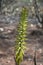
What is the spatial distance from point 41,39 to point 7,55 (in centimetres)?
191

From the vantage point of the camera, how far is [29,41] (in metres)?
8.00

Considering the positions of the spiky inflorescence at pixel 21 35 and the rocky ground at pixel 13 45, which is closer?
the spiky inflorescence at pixel 21 35

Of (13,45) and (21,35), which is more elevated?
(21,35)

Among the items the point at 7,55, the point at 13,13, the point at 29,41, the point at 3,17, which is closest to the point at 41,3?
the point at 13,13

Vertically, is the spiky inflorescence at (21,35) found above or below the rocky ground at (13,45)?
above

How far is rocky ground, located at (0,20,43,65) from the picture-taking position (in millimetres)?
6332

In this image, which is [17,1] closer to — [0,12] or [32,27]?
[0,12]

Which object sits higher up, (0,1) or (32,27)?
(0,1)

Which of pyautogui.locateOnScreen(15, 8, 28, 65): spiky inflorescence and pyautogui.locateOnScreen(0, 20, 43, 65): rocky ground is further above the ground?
pyautogui.locateOnScreen(15, 8, 28, 65): spiky inflorescence

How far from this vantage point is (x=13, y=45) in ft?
24.6

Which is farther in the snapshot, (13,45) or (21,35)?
(13,45)

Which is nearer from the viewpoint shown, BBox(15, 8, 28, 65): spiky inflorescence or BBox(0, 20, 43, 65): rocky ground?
BBox(15, 8, 28, 65): spiky inflorescence

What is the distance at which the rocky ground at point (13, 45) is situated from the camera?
6.33 meters

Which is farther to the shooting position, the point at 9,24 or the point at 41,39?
the point at 9,24
